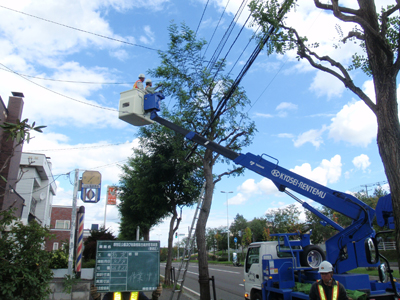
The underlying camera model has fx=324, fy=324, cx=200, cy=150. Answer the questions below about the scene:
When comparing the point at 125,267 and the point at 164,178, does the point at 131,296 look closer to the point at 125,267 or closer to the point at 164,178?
the point at 125,267

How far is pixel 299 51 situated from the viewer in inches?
360

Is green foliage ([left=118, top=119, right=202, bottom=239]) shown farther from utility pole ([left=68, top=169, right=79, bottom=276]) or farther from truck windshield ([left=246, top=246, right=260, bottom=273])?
truck windshield ([left=246, top=246, right=260, bottom=273])

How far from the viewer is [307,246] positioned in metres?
9.06

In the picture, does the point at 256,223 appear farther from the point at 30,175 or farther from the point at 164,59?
the point at 164,59

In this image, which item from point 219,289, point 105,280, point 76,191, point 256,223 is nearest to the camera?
point 105,280

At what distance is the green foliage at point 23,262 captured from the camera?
5.73m

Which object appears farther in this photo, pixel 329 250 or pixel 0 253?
pixel 329 250

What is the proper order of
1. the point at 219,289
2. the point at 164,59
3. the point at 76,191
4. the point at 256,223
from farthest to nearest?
the point at 256,223
the point at 219,289
the point at 164,59
the point at 76,191

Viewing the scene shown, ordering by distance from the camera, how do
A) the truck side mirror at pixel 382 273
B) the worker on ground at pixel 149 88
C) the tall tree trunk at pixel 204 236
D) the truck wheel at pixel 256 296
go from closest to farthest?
the truck side mirror at pixel 382 273 → the truck wheel at pixel 256 296 → the worker on ground at pixel 149 88 → the tall tree trunk at pixel 204 236

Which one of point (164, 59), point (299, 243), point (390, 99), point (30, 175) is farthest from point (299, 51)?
point (30, 175)

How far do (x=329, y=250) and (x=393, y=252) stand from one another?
2857 centimetres

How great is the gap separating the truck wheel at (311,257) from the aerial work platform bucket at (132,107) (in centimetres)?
622

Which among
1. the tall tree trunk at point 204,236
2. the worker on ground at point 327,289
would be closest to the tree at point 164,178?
the tall tree trunk at point 204,236

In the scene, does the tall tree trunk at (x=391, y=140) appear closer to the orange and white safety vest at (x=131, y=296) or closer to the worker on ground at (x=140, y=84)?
the orange and white safety vest at (x=131, y=296)
